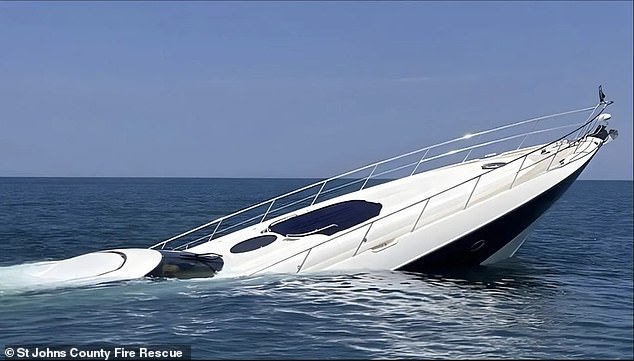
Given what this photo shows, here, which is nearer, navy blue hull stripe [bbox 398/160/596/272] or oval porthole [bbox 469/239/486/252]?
navy blue hull stripe [bbox 398/160/596/272]

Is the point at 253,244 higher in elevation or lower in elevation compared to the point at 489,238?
higher

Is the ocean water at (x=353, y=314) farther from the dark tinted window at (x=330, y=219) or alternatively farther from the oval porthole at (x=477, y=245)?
the dark tinted window at (x=330, y=219)

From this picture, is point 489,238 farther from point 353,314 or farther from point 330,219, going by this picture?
point 353,314

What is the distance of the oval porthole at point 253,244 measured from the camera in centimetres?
1335

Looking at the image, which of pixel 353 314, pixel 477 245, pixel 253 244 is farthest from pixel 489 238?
pixel 253 244

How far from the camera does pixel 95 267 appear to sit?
1190cm

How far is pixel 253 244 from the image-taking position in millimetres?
13539

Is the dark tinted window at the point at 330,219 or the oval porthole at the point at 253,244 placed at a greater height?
the dark tinted window at the point at 330,219

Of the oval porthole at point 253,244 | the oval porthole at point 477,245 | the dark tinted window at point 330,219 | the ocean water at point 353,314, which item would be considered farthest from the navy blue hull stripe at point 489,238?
the oval porthole at point 253,244

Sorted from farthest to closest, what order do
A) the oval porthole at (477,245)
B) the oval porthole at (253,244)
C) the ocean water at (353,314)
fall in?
the oval porthole at (253,244)
the oval porthole at (477,245)
the ocean water at (353,314)

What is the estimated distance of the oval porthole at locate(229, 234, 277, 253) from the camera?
13351 millimetres

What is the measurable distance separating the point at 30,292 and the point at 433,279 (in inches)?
288

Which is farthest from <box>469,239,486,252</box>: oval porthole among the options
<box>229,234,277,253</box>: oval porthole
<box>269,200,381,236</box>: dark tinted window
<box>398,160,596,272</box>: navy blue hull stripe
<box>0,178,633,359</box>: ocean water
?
<box>229,234,277,253</box>: oval porthole

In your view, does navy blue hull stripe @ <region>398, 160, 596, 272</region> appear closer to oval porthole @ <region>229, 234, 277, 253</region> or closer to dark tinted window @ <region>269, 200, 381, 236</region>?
dark tinted window @ <region>269, 200, 381, 236</region>
